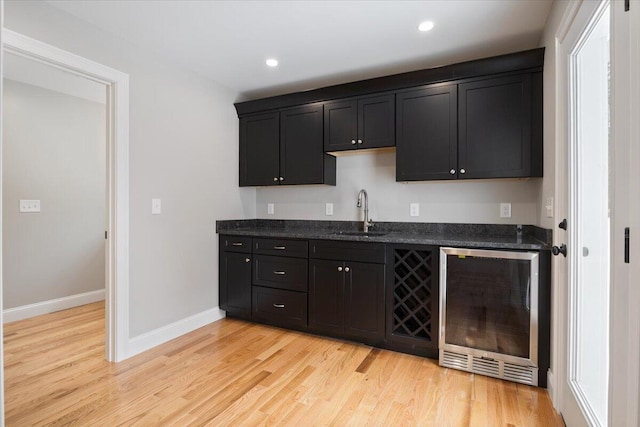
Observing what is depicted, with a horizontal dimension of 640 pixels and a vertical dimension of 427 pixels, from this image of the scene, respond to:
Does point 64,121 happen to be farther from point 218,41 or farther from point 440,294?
point 440,294

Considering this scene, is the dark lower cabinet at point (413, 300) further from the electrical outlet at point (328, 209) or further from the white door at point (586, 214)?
the electrical outlet at point (328, 209)

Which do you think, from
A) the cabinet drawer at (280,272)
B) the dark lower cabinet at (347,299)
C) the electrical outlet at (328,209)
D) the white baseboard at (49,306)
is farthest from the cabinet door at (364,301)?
the white baseboard at (49,306)

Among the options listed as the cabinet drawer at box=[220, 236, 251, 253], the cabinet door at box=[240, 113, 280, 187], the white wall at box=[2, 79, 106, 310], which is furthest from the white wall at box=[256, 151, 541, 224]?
the white wall at box=[2, 79, 106, 310]

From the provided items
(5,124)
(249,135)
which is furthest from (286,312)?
(5,124)

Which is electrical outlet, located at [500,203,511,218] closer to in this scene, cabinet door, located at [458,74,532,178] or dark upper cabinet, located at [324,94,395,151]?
cabinet door, located at [458,74,532,178]

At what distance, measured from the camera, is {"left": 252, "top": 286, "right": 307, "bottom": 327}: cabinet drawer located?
292 centimetres

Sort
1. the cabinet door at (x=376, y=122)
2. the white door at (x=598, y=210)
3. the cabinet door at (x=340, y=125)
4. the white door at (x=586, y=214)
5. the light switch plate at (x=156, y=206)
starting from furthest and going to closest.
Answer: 1. the cabinet door at (x=340, y=125)
2. the cabinet door at (x=376, y=122)
3. the light switch plate at (x=156, y=206)
4. the white door at (x=586, y=214)
5. the white door at (x=598, y=210)

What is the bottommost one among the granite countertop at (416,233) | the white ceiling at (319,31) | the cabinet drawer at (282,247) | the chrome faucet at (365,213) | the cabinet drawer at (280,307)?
the cabinet drawer at (280,307)

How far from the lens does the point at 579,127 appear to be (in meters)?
1.71

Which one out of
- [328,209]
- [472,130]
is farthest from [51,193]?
[472,130]

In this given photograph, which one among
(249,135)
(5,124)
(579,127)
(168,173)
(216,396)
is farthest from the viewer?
(249,135)

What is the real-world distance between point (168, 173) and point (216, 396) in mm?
1831

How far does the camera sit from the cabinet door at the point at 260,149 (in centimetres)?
340

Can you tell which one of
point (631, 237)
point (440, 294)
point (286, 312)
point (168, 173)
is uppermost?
point (168, 173)
